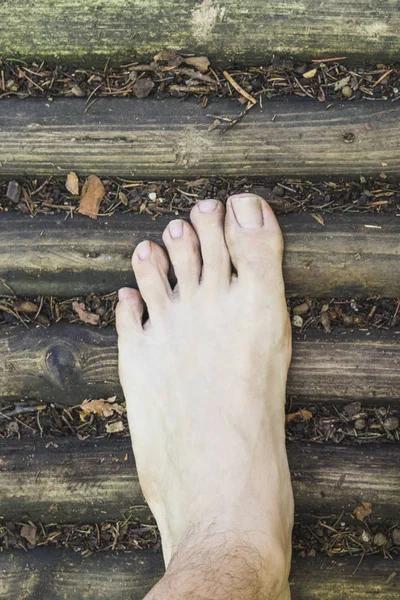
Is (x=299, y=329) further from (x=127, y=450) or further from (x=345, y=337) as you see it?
(x=127, y=450)

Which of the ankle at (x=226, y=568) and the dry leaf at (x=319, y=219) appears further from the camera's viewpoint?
the dry leaf at (x=319, y=219)

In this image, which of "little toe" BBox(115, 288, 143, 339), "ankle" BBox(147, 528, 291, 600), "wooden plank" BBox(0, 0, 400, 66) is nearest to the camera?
"ankle" BBox(147, 528, 291, 600)

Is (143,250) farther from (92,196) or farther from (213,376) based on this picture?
(213,376)

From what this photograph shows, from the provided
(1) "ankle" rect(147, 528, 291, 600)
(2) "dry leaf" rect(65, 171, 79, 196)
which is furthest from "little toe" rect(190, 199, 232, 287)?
(1) "ankle" rect(147, 528, 291, 600)

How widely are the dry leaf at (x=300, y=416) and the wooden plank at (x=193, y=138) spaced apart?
2.39 ft

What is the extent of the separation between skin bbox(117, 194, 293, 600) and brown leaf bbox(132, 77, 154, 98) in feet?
1.22

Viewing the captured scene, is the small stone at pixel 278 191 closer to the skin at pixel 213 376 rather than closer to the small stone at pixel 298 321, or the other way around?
the skin at pixel 213 376

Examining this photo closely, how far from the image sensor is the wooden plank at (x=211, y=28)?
1.74 metres

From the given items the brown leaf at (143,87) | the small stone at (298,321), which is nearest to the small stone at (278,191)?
the small stone at (298,321)

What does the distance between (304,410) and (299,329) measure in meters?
0.25

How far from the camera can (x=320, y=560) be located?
183 cm

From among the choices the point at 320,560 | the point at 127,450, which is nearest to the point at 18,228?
the point at 127,450

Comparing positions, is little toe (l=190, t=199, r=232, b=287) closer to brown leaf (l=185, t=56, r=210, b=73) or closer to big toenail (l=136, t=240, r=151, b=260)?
big toenail (l=136, t=240, r=151, b=260)

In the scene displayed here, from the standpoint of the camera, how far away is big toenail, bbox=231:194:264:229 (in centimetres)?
177
